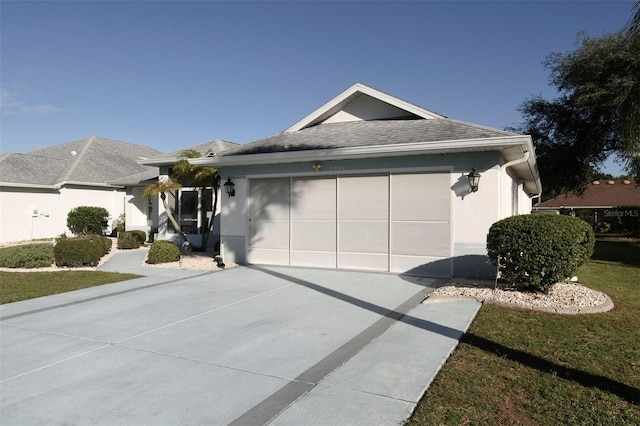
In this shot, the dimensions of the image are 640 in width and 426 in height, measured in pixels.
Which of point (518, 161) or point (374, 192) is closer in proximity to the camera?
point (518, 161)

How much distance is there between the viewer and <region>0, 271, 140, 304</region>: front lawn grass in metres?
8.23

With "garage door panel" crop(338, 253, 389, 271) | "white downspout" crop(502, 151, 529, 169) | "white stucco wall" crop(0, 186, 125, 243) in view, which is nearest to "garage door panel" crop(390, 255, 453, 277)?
"garage door panel" crop(338, 253, 389, 271)

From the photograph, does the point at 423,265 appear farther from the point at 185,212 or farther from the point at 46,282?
the point at 185,212

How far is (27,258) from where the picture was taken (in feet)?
38.7

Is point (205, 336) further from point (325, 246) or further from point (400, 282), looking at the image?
point (325, 246)

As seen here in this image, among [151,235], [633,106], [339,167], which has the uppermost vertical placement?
[633,106]

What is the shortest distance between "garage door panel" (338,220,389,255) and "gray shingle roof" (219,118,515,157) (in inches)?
80.1

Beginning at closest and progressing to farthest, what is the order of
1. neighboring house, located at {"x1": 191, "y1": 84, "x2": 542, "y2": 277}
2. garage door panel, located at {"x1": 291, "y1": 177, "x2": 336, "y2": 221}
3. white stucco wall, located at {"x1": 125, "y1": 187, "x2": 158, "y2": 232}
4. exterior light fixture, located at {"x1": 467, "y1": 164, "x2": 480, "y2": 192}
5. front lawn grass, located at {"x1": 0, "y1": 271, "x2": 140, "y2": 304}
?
1. front lawn grass, located at {"x1": 0, "y1": 271, "x2": 140, "y2": 304}
2. exterior light fixture, located at {"x1": 467, "y1": 164, "x2": 480, "y2": 192}
3. neighboring house, located at {"x1": 191, "y1": 84, "x2": 542, "y2": 277}
4. garage door panel, located at {"x1": 291, "y1": 177, "x2": 336, "y2": 221}
5. white stucco wall, located at {"x1": 125, "y1": 187, "x2": 158, "y2": 232}

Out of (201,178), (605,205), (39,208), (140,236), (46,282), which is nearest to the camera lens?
(46,282)

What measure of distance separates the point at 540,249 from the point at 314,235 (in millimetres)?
5725

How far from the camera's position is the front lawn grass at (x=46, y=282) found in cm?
823

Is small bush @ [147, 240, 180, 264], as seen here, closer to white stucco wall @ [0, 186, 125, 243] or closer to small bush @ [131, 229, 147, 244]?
small bush @ [131, 229, 147, 244]

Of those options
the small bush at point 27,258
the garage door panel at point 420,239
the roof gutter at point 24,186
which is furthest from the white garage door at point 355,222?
the roof gutter at point 24,186

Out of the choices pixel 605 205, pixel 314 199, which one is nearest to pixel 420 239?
pixel 314 199
